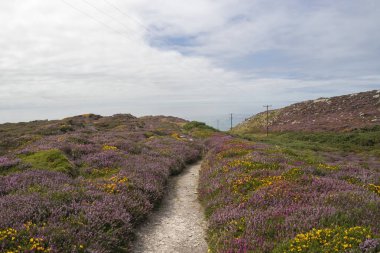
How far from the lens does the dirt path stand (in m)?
9.52

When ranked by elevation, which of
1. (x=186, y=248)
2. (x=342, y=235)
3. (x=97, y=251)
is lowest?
(x=186, y=248)

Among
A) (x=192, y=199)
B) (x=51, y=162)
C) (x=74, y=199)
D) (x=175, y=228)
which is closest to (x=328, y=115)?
(x=192, y=199)

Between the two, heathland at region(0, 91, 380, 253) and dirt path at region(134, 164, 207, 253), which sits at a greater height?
heathland at region(0, 91, 380, 253)

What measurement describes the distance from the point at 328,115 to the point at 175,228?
3273 inches

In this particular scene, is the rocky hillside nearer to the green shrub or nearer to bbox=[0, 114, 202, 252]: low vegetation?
bbox=[0, 114, 202, 252]: low vegetation

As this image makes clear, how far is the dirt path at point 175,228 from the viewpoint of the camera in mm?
9523

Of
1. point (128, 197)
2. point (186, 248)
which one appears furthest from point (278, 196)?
point (128, 197)

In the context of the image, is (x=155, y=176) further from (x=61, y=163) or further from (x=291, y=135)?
(x=291, y=135)

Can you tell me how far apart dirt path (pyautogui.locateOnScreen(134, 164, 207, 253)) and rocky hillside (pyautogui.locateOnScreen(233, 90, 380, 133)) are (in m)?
59.8

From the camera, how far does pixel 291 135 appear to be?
234 ft

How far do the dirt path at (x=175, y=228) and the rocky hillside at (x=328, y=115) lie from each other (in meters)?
59.8

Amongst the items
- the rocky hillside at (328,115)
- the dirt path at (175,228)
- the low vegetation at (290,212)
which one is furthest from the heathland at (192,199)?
the rocky hillside at (328,115)

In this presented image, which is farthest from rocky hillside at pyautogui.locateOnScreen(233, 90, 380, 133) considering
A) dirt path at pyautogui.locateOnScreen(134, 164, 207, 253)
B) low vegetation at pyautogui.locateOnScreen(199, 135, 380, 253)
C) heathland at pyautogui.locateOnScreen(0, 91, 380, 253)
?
dirt path at pyautogui.locateOnScreen(134, 164, 207, 253)

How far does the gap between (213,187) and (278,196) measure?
149 inches
